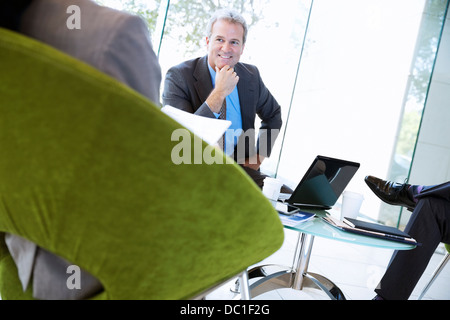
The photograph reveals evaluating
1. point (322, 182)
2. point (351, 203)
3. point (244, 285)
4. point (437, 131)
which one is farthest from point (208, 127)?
point (437, 131)

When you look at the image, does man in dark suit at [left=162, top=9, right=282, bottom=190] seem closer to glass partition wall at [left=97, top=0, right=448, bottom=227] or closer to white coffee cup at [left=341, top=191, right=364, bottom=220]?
white coffee cup at [left=341, top=191, right=364, bottom=220]

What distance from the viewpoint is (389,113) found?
15.0 ft

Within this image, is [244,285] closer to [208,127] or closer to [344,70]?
[208,127]

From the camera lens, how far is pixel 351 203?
1776 mm

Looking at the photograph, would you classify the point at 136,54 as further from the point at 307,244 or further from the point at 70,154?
the point at 307,244

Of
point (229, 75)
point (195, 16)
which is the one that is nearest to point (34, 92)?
point (229, 75)

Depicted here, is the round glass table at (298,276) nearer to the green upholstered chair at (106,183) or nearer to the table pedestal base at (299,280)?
the table pedestal base at (299,280)

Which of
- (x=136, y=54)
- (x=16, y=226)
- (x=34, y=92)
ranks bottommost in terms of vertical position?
(x=16, y=226)

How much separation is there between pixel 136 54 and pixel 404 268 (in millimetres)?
1563

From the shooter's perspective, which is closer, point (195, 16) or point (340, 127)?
point (195, 16)

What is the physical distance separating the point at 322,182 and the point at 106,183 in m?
1.23

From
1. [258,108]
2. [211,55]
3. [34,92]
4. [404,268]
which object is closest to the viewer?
[34,92]

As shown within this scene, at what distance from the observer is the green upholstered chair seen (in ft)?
1.98

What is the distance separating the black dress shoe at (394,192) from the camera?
236 centimetres
